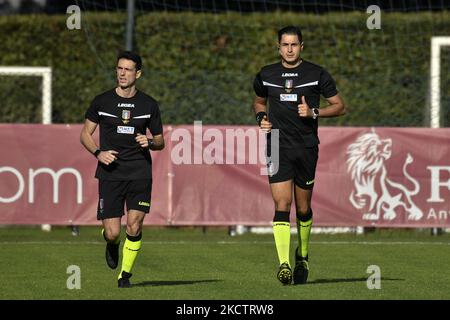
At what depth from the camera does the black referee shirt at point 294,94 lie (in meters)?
12.1

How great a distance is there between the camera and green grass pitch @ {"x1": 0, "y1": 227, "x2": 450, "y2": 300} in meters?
11.4

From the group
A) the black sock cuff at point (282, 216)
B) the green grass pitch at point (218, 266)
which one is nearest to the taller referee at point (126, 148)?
the green grass pitch at point (218, 266)

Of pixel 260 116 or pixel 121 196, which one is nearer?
pixel 121 196

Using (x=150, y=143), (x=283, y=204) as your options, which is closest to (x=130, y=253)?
(x=150, y=143)

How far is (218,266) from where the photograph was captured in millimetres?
14453

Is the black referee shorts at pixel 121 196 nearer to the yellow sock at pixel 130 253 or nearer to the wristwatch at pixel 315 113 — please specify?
the yellow sock at pixel 130 253

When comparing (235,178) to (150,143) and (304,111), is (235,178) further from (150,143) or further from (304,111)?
(304,111)

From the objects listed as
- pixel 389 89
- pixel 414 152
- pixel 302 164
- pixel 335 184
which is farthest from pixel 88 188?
pixel 302 164

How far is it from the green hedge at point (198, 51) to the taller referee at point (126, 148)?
11.2m

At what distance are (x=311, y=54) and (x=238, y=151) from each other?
5500 mm

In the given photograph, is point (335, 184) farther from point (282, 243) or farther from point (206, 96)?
point (282, 243)

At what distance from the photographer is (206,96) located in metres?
22.5

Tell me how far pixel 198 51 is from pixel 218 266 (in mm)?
10548
